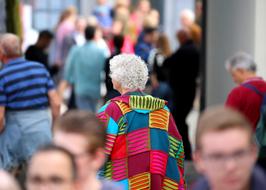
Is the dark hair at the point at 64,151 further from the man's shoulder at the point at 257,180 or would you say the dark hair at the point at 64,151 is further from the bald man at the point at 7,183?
the man's shoulder at the point at 257,180

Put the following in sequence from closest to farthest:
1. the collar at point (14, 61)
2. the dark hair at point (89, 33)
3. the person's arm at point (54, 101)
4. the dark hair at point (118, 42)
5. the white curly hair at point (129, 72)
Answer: the white curly hair at point (129, 72) → the collar at point (14, 61) → the person's arm at point (54, 101) → the dark hair at point (118, 42) → the dark hair at point (89, 33)

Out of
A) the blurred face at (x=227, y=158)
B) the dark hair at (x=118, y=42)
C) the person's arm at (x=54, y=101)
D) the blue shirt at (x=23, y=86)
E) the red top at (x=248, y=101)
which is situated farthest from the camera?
the dark hair at (x=118, y=42)

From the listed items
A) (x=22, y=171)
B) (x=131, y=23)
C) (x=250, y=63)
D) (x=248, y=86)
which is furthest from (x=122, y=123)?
A: (x=131, y=23)

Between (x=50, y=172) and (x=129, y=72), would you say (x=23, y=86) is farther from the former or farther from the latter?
(x=50, y=172)

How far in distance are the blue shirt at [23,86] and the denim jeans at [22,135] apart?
0.33ft

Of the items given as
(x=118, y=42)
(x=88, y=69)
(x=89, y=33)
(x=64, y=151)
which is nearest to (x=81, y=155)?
(x=64, y=151)

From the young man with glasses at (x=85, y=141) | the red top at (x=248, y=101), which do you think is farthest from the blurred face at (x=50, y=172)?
the red top at (x=248, y=101)

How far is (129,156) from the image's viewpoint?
8312 mm

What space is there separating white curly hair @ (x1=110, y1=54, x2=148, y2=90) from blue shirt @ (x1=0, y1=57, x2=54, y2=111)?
2.85 m

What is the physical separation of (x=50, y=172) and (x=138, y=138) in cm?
365

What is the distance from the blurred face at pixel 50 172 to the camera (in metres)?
4.68

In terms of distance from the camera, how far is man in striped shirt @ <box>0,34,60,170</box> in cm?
1132

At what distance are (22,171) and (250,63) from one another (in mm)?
2679

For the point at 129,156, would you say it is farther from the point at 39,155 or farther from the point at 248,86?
the point at 39,155
